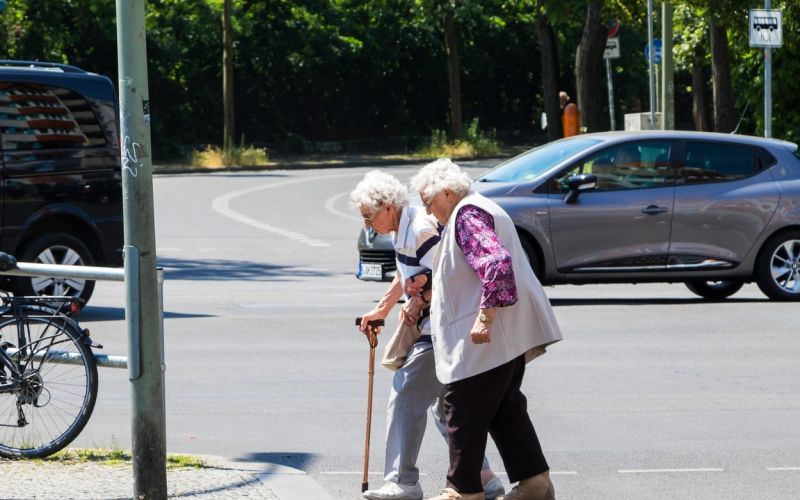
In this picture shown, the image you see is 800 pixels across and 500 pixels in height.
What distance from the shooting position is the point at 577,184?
13.7 metres

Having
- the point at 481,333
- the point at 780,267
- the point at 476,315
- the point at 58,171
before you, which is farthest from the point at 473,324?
the point at 780,267

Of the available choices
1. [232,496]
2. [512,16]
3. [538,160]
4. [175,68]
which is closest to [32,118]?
[538,160]

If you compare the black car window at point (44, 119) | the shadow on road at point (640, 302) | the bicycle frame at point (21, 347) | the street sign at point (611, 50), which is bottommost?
the shadow on road at point (640, 302)

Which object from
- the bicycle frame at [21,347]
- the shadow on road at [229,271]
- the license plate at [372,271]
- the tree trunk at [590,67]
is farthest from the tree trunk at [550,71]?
the bicycle frame at [21,347]

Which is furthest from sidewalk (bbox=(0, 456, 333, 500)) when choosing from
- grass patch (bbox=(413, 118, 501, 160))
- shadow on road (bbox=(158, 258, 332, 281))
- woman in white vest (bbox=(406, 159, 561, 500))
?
grass patch (bbox=(413, 118, 501, 160))

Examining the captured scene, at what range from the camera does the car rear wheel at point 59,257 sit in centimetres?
1301

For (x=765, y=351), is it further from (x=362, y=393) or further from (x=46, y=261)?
(x=46, y=261)

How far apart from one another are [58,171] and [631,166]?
5300 mm

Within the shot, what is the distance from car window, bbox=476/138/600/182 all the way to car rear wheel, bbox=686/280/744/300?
2003 mm

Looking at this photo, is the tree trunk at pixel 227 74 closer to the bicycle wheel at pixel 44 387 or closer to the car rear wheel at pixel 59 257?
the car rear wheel at pixel 59 257

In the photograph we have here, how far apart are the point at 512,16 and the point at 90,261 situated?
37736 millimetres

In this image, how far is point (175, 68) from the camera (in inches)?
1740

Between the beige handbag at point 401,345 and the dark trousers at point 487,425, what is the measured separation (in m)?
0.46

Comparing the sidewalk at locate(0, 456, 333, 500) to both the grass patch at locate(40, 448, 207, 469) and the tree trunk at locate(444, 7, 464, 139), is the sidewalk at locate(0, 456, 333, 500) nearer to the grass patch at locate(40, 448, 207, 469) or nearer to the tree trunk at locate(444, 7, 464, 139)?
the grass patch at locate(40, 448, 207, 469)
